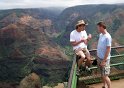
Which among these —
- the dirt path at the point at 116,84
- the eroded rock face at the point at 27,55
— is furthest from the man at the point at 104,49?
the eroded rock face at the point at 27,55

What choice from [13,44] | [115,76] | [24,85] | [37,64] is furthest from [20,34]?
[115,76]

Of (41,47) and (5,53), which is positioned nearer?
(5,53)

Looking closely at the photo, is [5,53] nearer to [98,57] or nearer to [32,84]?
[32,84]

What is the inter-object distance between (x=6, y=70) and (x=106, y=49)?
11477cm

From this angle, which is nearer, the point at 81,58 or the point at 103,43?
the point at 103,43

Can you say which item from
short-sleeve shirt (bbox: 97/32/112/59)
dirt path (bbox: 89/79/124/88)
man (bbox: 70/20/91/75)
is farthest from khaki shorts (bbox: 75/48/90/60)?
dirt path (bbox: 89/79/124/88)

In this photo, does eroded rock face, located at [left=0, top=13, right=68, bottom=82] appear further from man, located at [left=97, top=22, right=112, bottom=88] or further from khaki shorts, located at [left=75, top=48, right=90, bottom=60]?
man, located at [left=97, top=22, right=112, bottom=88]

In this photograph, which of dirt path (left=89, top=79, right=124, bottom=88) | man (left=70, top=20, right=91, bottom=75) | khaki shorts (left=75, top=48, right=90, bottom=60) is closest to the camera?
khaki shorts (left=75, top=48, right=90, bottom=60)

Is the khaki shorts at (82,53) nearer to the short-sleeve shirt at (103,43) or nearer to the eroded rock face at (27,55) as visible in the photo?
the short-sleeve shirt at (103,43)

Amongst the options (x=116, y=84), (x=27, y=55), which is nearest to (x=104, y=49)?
(x=116, y=84)

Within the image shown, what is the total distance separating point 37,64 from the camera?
400ft

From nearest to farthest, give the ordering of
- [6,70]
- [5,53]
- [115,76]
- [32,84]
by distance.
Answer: [115,76]
[32,84]
[6,70]
[5,53]

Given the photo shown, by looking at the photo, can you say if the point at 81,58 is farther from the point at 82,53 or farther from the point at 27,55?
the point at 27,55

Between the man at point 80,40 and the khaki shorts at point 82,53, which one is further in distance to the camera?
the man at point 80,40
